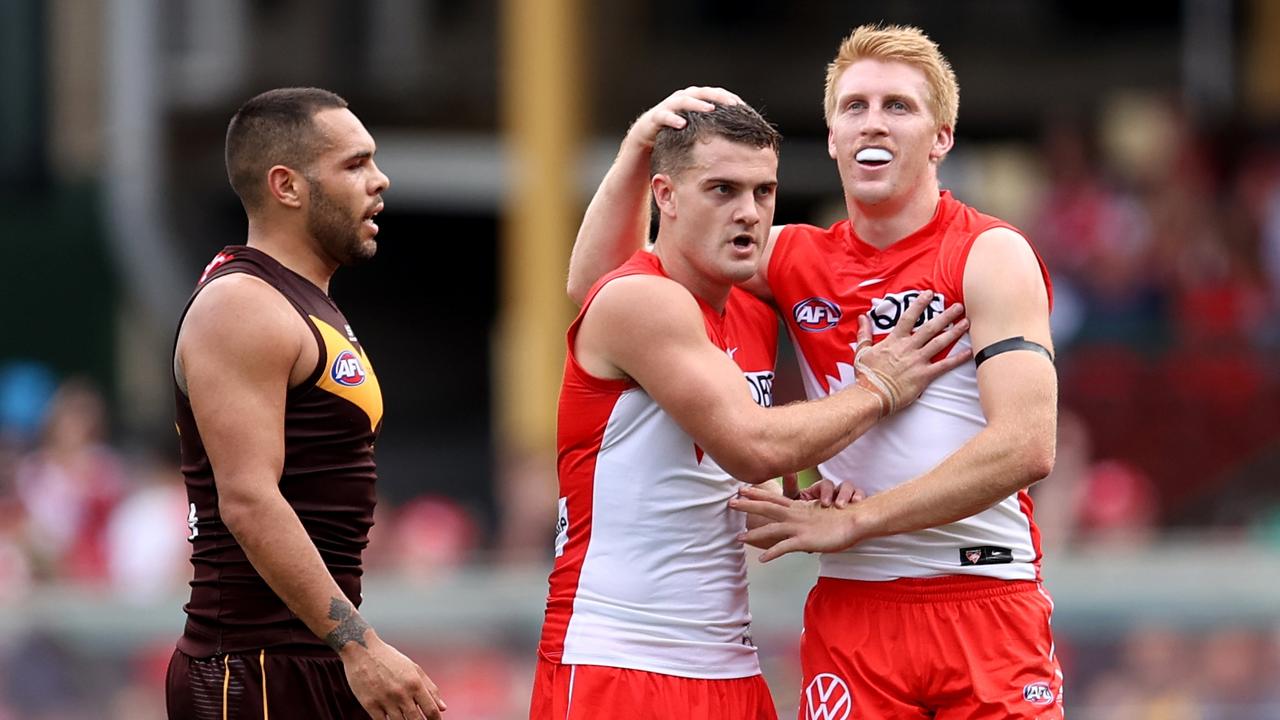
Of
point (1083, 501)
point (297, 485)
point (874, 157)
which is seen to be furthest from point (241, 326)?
point (1083, 501)

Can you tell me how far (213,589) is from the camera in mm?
4453

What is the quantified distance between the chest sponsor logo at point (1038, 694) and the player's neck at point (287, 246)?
196 cm

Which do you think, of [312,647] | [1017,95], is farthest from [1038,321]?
[1017,95]

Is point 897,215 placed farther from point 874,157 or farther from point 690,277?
point 690,277

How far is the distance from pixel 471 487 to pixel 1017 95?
28.5ft

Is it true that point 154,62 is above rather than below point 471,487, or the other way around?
above

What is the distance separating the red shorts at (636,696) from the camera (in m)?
4.51

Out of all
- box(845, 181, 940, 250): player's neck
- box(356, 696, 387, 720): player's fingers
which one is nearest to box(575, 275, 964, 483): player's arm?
box(845, 181, 940, 250): player's neck

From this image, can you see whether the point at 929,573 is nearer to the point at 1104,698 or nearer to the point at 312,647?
the point at 312,647

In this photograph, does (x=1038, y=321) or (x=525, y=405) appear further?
(x=525, y=405)

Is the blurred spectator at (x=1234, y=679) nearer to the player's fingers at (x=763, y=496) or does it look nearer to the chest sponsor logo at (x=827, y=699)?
the chest sponsor logo at (x=827, y=699)

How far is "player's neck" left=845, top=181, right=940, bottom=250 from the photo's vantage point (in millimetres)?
4688

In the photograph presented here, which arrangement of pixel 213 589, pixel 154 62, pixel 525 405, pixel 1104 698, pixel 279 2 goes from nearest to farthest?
pixel 213 589
pixel 1104 698
pixel 525 405
pixel 154 62
pixel 279 2

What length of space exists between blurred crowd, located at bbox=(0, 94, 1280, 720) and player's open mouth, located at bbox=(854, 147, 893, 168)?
586 centimetres
